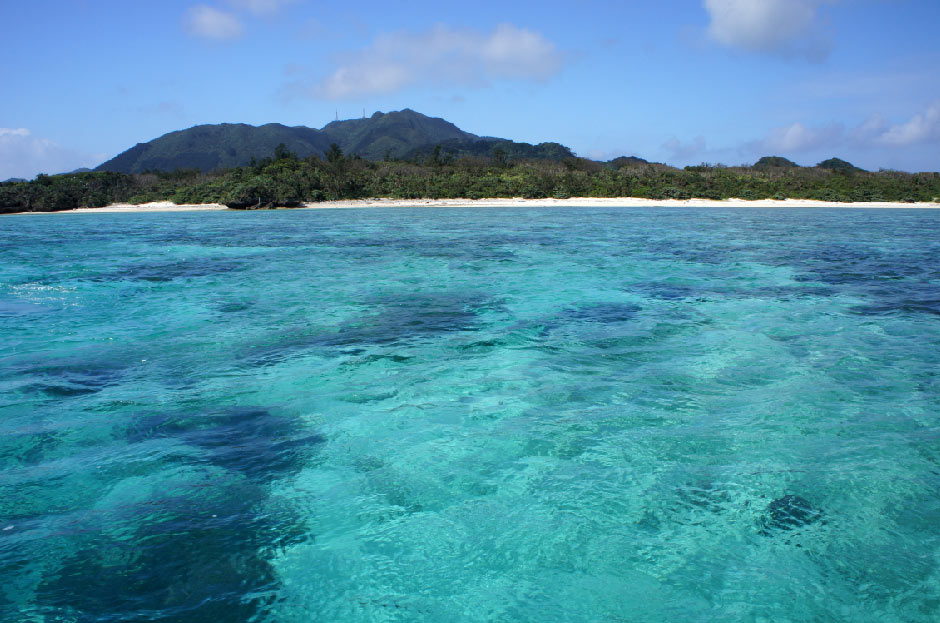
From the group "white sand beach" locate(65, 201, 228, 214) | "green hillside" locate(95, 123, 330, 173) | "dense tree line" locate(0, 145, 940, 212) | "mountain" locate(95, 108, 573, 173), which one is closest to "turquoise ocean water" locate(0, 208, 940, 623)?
"dense tree line" locate(0, 145, 940, 212)

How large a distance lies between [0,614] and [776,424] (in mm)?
5403

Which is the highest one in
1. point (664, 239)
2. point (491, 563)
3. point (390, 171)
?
point (390, 171)

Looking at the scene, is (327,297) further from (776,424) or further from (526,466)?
(776,424)

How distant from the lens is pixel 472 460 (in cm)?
448

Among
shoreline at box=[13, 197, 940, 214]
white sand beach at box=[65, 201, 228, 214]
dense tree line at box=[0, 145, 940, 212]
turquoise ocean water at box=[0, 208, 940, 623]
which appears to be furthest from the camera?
white sand beach at box=[65, 201, 228, 214]

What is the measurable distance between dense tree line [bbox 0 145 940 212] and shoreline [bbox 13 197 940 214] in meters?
0.79

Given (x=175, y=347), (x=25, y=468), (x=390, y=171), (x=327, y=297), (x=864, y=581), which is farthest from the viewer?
(x=390, y=171)

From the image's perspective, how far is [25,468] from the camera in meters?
4.28

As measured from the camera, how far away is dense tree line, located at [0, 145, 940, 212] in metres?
47.6

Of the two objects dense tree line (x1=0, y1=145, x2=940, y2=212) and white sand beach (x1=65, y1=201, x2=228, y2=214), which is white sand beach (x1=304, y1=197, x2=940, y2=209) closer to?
dense tree line (x1=0, y1=145, x2=940, y2=212)

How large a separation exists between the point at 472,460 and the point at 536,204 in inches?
1759

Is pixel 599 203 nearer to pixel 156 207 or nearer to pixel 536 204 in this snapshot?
pixel 536 204

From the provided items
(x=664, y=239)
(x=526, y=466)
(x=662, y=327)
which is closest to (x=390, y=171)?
(x=664, y=239)

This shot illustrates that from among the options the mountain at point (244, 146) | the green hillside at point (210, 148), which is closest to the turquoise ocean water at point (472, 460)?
the mountain at point (244, 146)
